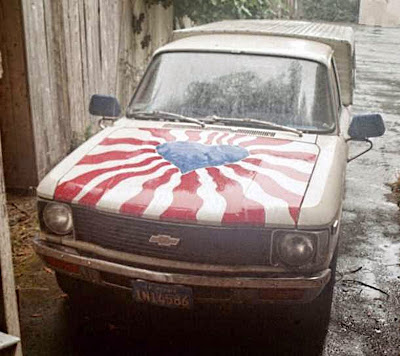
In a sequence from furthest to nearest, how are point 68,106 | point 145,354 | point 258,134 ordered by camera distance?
point 68,106 < point 258,134 < point 145,354

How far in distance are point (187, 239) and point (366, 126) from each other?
75.6 inches

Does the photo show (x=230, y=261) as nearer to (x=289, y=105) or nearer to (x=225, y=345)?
(x=225, y=345)

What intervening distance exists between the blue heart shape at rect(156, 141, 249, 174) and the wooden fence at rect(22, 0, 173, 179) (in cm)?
253

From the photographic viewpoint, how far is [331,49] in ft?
17.6

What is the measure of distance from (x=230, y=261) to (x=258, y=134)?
1.21 meters

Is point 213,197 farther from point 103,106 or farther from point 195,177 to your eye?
point 103,106

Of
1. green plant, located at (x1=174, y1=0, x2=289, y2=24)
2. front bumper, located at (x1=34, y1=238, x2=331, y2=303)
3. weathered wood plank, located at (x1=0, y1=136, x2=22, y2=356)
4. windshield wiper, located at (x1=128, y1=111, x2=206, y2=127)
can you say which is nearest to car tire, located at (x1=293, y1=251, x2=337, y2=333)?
front bumper, located at (x1=34, y1=238, x2=331, y2=303)

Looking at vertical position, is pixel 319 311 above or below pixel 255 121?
below

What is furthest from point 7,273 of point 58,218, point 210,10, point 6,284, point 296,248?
point 210,10

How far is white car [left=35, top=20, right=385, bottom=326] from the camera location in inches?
124

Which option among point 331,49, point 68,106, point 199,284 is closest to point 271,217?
point 199,284

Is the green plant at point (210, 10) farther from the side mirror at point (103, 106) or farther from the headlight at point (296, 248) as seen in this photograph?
the headlight at point (296, 248)

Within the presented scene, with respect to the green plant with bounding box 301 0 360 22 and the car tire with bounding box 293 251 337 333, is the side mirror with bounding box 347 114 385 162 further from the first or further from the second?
the green plant with bounding box 301 0 360 22

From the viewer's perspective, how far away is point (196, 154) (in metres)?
3.74
